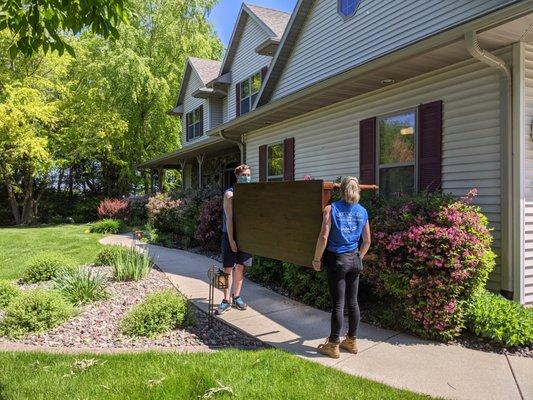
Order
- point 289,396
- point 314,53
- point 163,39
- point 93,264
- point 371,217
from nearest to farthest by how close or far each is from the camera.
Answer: point 289,396 → point 371,217 → point 93,264 → point 314,53 → point 163,39

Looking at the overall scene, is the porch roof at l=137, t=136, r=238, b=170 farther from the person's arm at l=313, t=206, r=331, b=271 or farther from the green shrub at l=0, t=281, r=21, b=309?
the person's arm at l=313, t=206, r=331, b=271

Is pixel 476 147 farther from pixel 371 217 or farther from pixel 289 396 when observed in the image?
pixel 289 396

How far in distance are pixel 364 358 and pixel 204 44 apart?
2332cm

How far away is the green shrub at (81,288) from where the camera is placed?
6.19 metres

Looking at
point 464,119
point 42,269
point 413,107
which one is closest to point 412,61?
point 413,107

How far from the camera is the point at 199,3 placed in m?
24.4

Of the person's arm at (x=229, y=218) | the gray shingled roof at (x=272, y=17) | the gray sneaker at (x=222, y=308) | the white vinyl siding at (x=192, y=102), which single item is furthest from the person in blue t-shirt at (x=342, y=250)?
the white vinyl siding at (x=192, y=102)

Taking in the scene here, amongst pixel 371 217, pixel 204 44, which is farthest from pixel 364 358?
pixel 204 44

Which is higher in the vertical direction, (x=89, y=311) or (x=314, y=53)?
(x=314, y=53)

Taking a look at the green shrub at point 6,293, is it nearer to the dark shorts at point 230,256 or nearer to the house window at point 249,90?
the dark shorts at point 230,256

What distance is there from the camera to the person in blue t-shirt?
429 centimetres

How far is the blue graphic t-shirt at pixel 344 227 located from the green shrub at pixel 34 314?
345cm

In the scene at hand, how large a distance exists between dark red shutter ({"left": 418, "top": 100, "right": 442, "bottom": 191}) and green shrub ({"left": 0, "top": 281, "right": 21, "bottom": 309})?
6349 mm

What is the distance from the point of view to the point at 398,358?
14.2 feet
